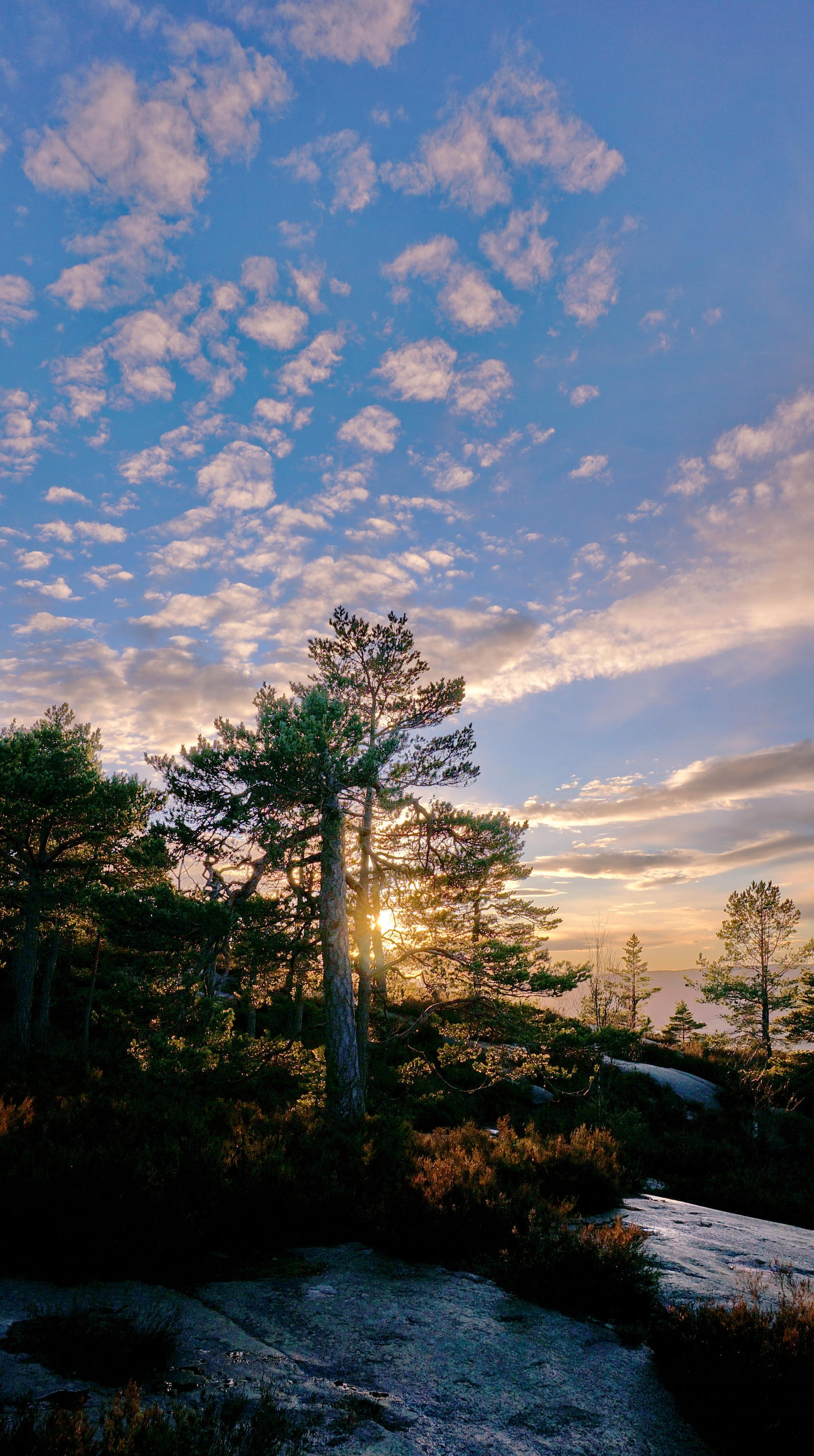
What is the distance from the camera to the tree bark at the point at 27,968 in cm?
1877

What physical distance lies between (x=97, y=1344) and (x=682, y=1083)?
74.5ft

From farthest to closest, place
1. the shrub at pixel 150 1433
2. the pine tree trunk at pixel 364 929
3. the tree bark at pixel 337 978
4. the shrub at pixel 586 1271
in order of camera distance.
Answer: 1. the pine tree trunk at pixel 364 929
2. the tree bark at pixel 337 978
3. the shrub at pixel 586 1271
4. the shrub at pixel 150 1433

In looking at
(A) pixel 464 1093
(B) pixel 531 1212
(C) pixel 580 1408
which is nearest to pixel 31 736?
→ (A) pixel 464 1093

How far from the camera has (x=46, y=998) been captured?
22.0 m

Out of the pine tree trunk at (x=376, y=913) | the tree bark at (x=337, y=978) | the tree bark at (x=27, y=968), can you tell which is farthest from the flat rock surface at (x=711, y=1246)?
the tree bark at (x=27, y=968)

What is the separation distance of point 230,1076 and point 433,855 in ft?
19.9

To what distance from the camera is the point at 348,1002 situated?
12922mm

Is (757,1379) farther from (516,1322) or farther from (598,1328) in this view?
(516,1322)

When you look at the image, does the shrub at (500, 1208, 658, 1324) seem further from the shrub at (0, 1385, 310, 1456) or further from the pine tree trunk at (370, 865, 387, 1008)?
the pine tree trunk at (370, 865, 387, 1008)

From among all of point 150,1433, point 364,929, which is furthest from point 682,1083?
point 150,1433

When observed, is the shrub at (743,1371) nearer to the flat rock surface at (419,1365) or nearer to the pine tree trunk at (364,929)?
the flat rock surface at (419,1365)

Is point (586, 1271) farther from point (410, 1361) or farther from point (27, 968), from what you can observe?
point (27, 968)

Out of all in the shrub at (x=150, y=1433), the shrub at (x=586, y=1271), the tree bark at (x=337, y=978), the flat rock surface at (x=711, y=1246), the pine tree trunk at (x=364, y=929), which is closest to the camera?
the shrub at (x=150, y=1433)

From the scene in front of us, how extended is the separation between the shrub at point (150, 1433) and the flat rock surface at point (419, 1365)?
428 millimetres
